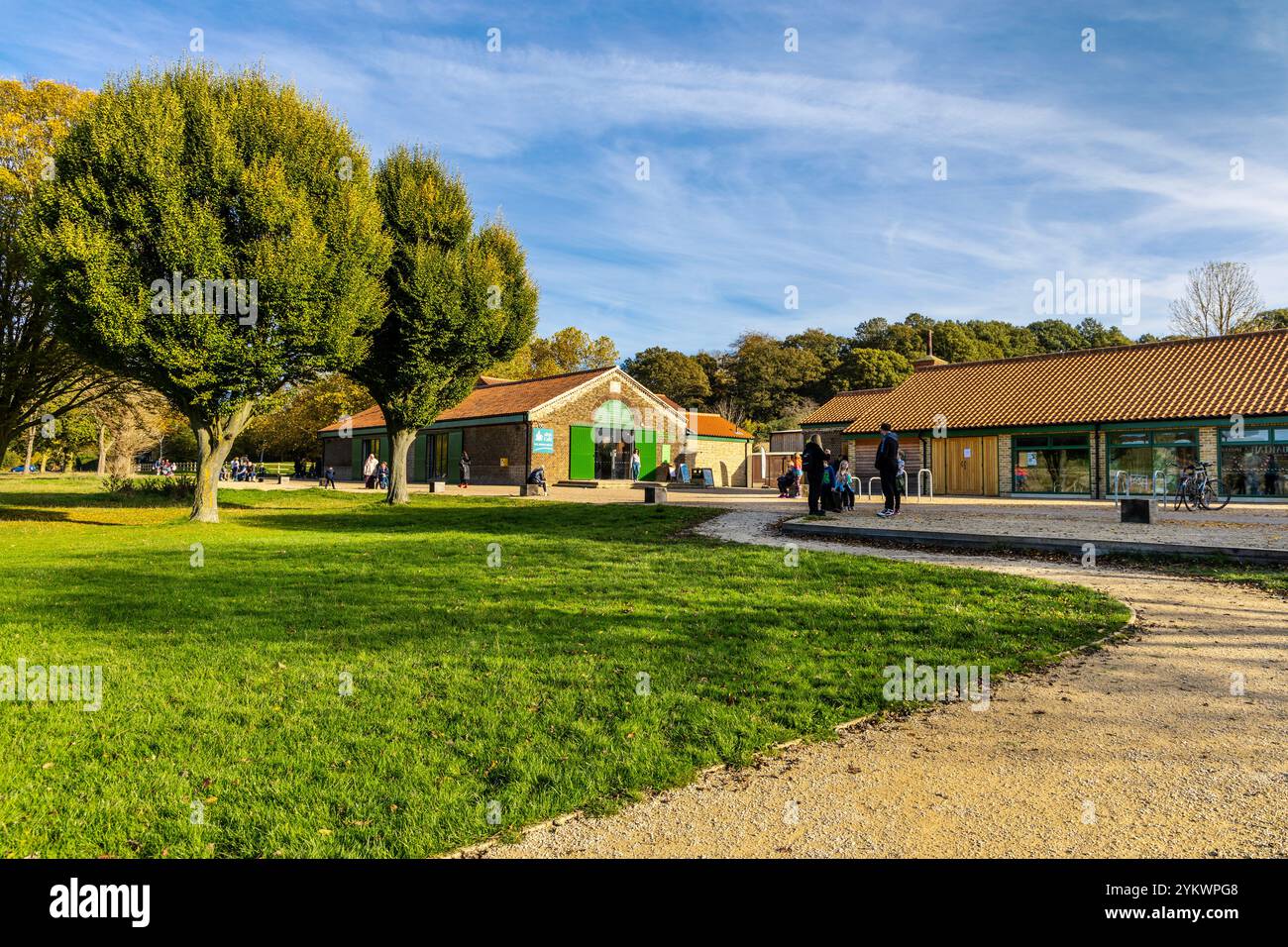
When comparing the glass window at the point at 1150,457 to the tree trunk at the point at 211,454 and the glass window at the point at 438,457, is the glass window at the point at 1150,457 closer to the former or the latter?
the tree trunk at the point at 211,454

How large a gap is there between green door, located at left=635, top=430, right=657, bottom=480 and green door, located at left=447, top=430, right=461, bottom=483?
10.7 metres

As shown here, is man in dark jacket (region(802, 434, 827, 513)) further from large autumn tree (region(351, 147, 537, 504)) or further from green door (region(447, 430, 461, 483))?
green door (region(447, 430, 461, 483))

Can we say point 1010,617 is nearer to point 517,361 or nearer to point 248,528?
point 248,528

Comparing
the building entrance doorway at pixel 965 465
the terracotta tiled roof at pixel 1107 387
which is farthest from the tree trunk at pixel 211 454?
the building entrance doorway at pixel 965 465

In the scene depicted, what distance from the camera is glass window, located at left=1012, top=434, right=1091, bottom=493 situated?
26.8m

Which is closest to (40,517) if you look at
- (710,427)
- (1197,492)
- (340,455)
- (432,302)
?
(432,302)

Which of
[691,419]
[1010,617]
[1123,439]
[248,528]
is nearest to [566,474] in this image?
[691,419]

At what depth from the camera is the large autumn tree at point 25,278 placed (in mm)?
20719

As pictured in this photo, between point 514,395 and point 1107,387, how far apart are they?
29450 millimetres

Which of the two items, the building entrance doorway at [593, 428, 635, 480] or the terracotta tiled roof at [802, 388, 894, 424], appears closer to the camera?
the terracotta tiled roof at [802, 388, 894, 424]

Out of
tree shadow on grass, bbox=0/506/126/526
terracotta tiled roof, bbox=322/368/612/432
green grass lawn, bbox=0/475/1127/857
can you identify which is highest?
terracotta tiled roof, bbox=322/368/612/432

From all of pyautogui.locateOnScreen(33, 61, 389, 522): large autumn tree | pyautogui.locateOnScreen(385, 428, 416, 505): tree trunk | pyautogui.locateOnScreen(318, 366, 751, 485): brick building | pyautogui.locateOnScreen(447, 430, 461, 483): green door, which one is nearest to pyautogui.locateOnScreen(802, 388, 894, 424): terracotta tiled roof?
pyautogui.locateOnScreen(318, 366, 751, 485): brick building

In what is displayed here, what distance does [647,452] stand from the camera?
1635 inches
